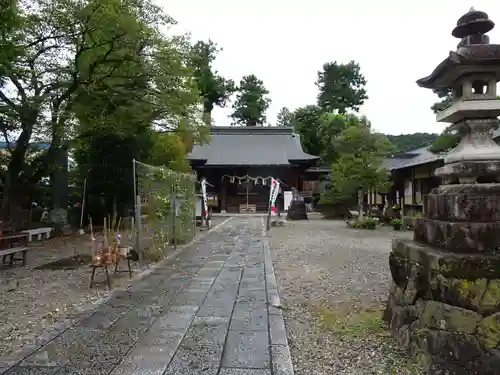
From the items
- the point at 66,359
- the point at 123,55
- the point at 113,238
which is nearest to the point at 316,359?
the point at 66,359

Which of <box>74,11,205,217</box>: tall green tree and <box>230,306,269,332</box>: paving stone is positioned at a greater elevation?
<box>74,11,205,217</box>: tall green tree

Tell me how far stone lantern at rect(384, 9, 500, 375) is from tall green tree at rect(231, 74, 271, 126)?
3908 centimetres

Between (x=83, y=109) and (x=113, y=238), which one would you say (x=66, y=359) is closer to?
(x=113, y=238)

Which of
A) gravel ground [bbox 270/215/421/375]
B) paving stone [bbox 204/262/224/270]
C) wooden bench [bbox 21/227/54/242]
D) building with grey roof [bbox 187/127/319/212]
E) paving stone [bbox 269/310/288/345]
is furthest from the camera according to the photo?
building with grey roof [bbox 187/127/319/212]

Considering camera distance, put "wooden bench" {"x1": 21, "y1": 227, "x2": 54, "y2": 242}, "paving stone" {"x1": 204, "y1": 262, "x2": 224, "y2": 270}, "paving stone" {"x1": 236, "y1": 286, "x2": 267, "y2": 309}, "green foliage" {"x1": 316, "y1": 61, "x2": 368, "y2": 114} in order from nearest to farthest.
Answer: "paving stone" {"x1": 236, "y1": 286, "x2": 267, "y2": 309}, "paving stone" {"x1": 204, "y1": 262, "x2": 224, "y2": 270}, "wooden bench" {"x1": 21, "y1": 227, "x2": 54, "y2": 242}, "green foliage" {"x1": 316, "y1": 61, "x2": 368, "y2": 114}

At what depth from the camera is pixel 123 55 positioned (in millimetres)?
10258

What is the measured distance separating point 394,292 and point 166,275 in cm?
388

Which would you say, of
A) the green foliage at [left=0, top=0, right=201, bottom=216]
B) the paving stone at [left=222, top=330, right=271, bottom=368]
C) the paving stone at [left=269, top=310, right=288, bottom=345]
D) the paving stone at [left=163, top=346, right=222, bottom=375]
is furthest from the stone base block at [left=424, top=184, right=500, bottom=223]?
the green foliage at [left=0, top=0, right=201, bottom=216]

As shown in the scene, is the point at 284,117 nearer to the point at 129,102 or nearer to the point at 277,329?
the point at 129,102

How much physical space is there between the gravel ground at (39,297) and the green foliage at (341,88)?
35.8 meters

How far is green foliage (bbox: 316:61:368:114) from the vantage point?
132ft

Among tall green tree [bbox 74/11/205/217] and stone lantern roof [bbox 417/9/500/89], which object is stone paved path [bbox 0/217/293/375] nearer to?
stone lantern roof [bbox 417/9/500/89]

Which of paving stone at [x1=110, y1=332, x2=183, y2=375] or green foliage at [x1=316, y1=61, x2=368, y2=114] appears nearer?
paving stone at [x1=110, y1=332, x2=183, y2=375]

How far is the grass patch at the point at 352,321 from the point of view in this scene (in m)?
3.89
